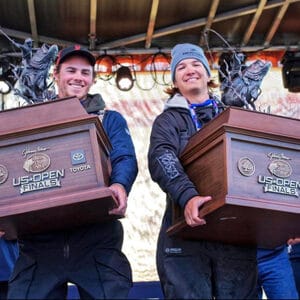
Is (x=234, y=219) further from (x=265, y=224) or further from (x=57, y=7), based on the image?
(x=57, y=7)

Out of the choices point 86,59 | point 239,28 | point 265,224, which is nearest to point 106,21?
point 239,28

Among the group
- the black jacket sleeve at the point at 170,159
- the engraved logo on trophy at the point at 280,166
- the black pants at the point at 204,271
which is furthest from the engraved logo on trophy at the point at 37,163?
the engraved logo on trophy at the point at 280,166

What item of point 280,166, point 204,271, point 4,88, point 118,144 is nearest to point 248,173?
point 280,166

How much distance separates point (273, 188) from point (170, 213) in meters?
0.50

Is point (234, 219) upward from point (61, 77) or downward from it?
downward

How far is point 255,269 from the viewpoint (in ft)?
7.52

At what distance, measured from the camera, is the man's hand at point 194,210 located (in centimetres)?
194

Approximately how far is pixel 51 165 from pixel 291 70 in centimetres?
320

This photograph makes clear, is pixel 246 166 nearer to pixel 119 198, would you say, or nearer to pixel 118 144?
pixel 119 198

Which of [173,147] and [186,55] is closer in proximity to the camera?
[173,147]

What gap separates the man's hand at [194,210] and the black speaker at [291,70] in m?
2.99

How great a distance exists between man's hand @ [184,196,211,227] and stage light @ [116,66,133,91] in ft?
9.50

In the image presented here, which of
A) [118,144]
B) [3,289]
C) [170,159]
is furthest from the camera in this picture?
[3,289]

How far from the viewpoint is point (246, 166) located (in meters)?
1.90
